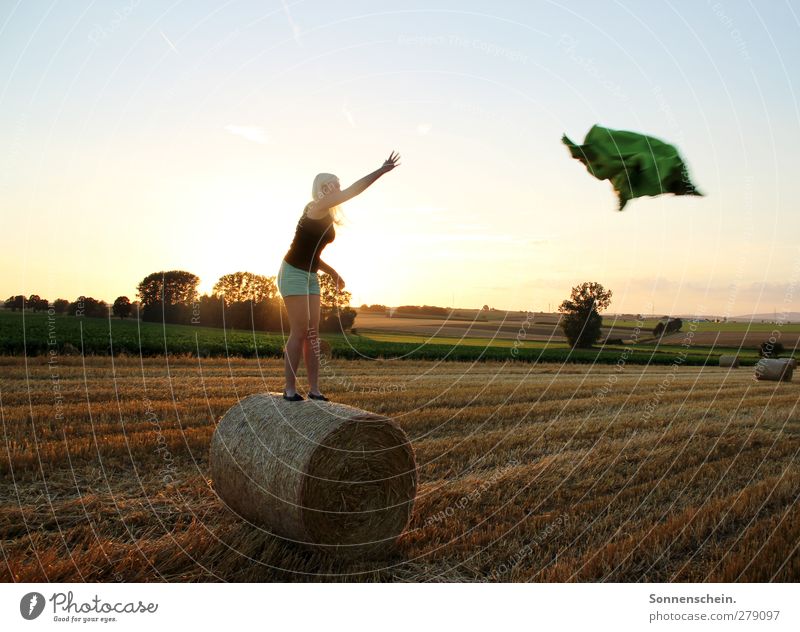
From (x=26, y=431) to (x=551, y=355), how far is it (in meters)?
24.0

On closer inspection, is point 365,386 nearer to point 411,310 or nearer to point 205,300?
point 411,310

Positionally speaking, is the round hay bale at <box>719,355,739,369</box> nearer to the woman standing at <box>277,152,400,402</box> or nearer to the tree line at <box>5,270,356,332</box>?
the tree line at <box>5,270,356,332</box>

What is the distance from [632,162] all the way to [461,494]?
334 centimetres

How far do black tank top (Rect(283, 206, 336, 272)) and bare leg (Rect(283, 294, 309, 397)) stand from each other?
283 millimetres

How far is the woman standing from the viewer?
568 centimetres

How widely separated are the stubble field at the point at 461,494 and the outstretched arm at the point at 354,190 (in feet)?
8.50

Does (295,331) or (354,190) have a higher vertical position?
(354,190)

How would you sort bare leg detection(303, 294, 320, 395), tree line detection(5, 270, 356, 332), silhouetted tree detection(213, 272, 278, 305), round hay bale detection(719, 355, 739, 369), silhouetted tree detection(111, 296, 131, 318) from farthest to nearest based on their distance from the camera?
round hay bale detection(719, 355, 739, 369) < silhouetted tree detection(111, 296, 131, 318) < tree line detection(5, 270, 356, 332) < silhouetted tree detection(213, 272, 278, 305) < bare leg detection(303, 294, 320, 395)

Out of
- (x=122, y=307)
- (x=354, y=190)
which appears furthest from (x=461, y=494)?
(x=122, y=307)

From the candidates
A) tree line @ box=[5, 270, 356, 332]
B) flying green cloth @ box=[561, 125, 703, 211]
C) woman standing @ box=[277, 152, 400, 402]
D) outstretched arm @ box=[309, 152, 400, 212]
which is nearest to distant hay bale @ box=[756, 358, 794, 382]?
tree line @ box=[5, 270, 356, 332]

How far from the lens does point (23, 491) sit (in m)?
6.56

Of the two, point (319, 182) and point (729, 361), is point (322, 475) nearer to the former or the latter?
point (319, 182)

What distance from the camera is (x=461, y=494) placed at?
6.79 metres
